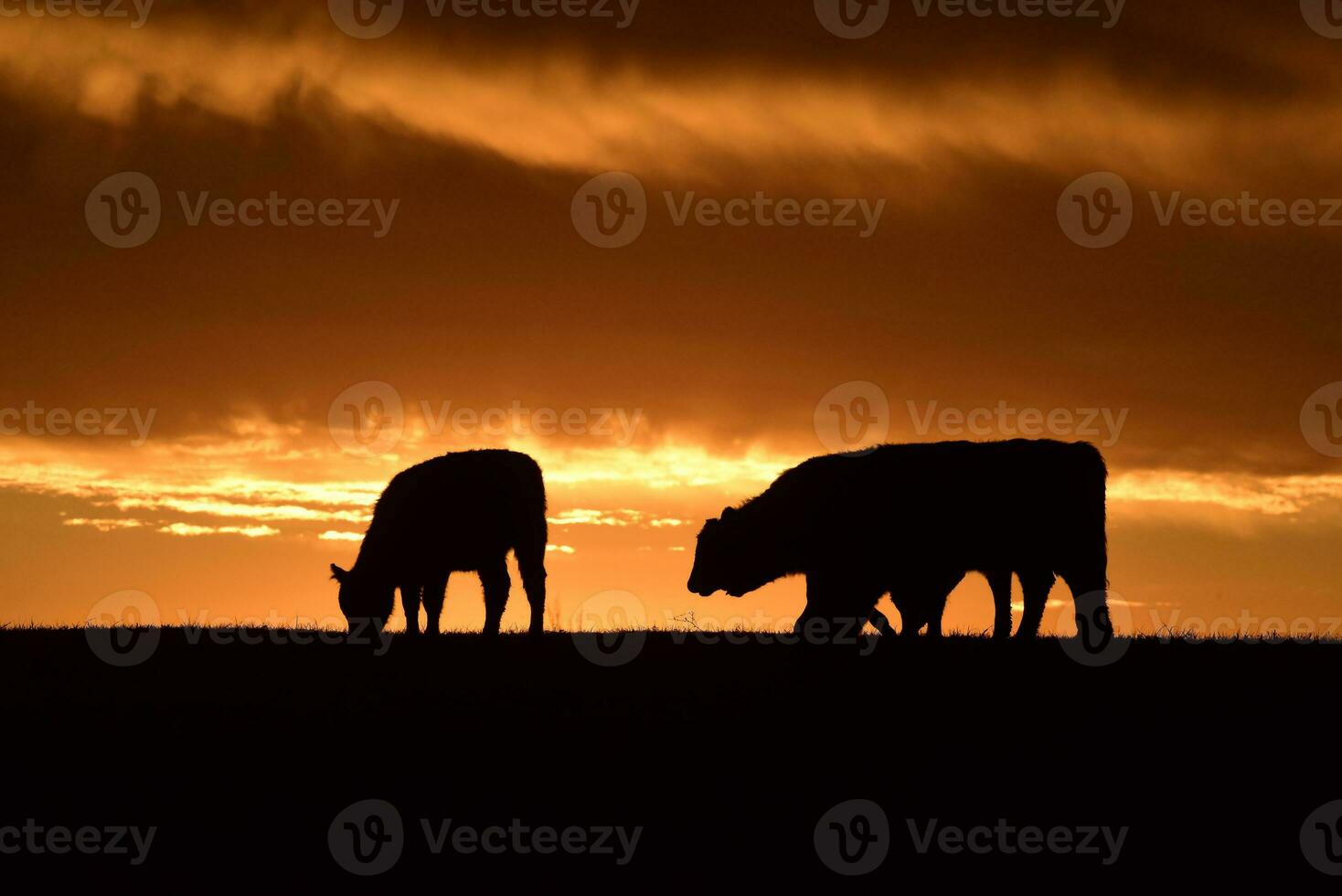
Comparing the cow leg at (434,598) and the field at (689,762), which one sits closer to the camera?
the field at (689,762)

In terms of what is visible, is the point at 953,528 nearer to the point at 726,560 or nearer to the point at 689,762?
the point at 726,560

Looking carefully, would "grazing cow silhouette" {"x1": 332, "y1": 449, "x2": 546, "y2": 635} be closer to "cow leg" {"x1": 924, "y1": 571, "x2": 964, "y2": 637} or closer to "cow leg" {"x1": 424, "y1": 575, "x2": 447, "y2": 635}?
"cow leg" {"x1": 424, "y1": 575, "x2": 447, "y2": 635}

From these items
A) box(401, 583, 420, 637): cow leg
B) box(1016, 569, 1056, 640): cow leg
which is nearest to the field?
box(1016, 569, 1056, 640): cow leg

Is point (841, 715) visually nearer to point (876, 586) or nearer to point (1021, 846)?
point (1021, 846)

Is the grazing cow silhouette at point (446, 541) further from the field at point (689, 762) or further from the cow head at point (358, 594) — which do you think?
the field at point (689, 762)

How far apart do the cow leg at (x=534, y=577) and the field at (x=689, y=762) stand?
19.2ft

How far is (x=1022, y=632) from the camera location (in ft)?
68.2

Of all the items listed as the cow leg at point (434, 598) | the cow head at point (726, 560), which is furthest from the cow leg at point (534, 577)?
the cow head at point (726, 560)

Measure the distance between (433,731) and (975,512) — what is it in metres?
10.5

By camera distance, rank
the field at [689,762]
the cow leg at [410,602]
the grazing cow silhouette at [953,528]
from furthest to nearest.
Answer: the cow leg at [410,602]
the grazing cow silhouette at [953,528]
the field at [689,762]

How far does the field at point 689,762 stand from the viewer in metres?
10.6

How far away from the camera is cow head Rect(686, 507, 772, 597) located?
24.0m

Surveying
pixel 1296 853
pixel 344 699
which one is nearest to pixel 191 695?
pixel 344 699

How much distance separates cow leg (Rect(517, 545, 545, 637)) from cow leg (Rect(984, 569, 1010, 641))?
6970 mm
